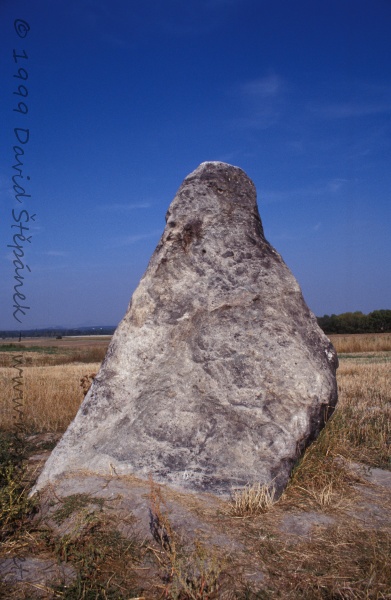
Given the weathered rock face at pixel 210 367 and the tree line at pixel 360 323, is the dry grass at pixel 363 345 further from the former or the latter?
the weathered rock face at pixel 210 367

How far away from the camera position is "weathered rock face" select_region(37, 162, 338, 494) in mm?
4785

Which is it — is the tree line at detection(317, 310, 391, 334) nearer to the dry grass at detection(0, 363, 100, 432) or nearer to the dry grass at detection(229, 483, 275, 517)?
the dry grass at detection(0, 363, 100, 432)

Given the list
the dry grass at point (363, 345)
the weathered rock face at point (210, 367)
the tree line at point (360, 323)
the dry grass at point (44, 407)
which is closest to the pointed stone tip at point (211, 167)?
the weathered rock face at point (210, 367)

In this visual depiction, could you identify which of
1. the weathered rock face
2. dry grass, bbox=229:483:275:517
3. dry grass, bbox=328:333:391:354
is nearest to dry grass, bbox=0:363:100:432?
the weathered rock face

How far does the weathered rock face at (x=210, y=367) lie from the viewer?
4.79 m

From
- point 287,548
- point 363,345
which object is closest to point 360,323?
point 363,345

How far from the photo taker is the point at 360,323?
4966 centimetres

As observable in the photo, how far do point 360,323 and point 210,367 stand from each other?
47441 millimetres

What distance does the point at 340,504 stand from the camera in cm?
458

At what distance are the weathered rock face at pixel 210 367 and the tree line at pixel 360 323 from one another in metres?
45.2

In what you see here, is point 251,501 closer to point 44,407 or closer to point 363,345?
point 44,407

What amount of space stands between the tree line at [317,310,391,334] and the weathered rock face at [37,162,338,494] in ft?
148

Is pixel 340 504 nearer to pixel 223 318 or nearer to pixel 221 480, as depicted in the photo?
pixel 221 480

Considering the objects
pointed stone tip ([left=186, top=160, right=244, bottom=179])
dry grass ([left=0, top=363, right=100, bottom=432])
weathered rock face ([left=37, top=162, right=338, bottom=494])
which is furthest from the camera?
dry grass ([left=0, top=363, right=100, bottom=432])
